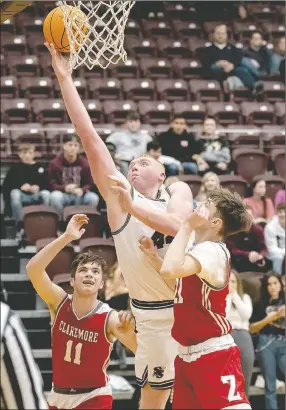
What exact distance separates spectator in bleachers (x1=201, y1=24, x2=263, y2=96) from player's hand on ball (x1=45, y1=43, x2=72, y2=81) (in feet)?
32.1

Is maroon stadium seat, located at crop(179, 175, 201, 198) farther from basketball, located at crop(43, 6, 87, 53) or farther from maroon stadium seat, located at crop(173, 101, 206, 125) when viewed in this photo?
basketball, located at crop(43, 6, 87, 53)

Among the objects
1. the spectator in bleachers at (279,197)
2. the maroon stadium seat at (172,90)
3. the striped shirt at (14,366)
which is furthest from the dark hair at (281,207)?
the striped shirt at (14,366)

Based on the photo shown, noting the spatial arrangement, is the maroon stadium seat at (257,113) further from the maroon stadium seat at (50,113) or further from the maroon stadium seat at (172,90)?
the maroon stadium seat at (50,113)

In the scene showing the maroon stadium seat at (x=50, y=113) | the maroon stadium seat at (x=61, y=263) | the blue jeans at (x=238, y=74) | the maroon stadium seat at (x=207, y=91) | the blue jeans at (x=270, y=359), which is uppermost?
the blue jeans at (x=238, y=74)

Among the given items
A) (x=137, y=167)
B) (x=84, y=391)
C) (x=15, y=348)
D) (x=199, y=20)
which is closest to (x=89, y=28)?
(x=137, y=167)

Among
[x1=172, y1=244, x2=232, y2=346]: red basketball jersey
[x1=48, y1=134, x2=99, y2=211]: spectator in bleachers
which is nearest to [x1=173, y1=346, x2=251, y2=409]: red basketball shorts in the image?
[x1=172, y1=244, x2=232, y2=346]: red basketball jersey

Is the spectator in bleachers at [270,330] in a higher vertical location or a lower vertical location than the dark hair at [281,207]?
lower

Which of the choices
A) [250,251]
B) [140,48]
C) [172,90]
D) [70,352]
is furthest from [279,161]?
[70,352]

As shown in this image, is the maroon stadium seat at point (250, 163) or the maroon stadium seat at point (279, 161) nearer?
the maroon stadium seat at point (250, 163)

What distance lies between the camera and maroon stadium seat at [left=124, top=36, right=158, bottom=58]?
53.0 ft

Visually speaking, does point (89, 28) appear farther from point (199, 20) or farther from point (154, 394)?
point (199, 20)

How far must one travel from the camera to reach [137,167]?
5660 mm

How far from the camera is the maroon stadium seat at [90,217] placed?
10.5 meters

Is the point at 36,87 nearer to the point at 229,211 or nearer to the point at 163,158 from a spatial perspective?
the point at 163,158
